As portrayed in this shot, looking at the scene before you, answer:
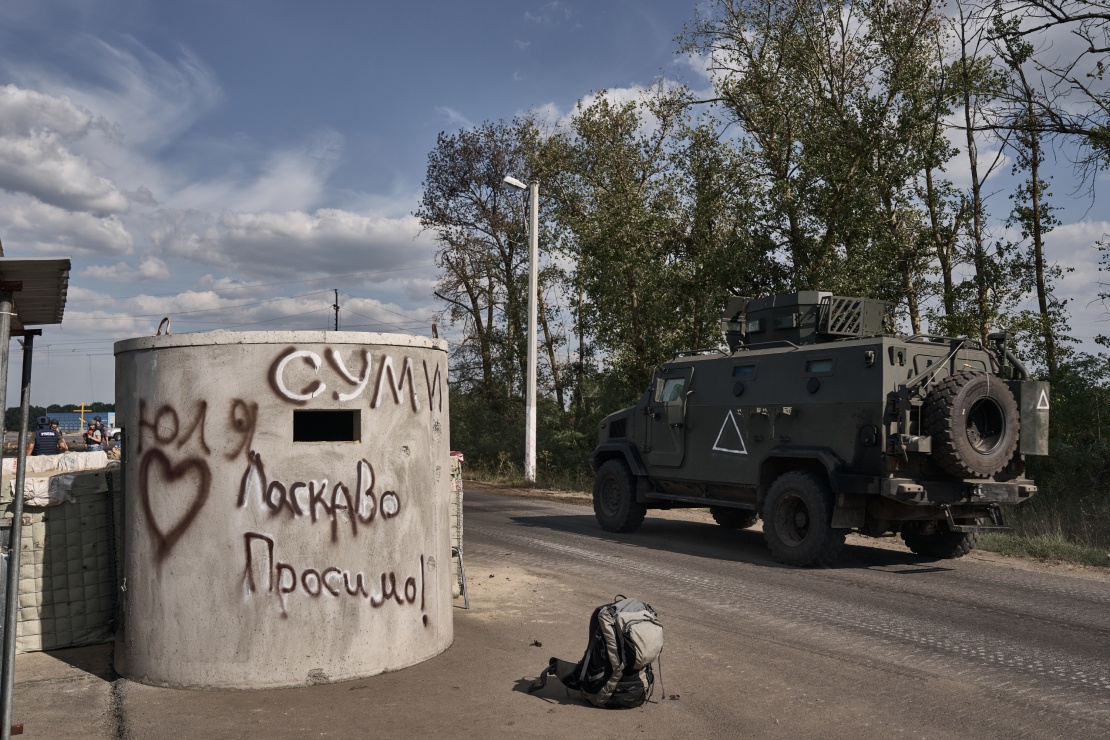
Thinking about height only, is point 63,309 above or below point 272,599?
above

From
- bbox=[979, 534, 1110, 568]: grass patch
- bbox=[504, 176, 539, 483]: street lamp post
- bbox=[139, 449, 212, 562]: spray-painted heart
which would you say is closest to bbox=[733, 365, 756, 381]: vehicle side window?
bbox=[979, 534, 1110, 568]: grass patch

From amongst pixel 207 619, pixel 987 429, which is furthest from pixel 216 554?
pixel 987 429

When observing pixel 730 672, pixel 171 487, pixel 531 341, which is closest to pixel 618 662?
pixel 730 672

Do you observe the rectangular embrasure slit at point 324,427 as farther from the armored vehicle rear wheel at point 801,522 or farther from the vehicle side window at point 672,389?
the vehicle side window at point 672,389

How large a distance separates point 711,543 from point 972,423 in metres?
3.86

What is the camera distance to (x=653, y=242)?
23.8 m

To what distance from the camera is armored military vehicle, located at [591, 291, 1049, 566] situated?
10.2 m

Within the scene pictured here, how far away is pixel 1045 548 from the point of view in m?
11.6

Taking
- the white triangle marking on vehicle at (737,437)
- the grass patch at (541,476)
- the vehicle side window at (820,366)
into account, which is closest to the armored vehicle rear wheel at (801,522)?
the white triangle marking on vehicle at (737,437)

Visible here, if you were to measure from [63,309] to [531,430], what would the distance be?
17.7 meters

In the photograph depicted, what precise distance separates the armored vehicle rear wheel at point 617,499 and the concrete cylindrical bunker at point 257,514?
297 inches

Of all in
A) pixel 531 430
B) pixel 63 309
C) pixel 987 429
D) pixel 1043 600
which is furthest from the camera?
pixel 531 430

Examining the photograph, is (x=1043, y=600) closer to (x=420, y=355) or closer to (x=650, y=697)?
(x=650, y=697)

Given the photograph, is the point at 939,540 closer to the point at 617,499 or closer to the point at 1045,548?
the point at 1045,548
